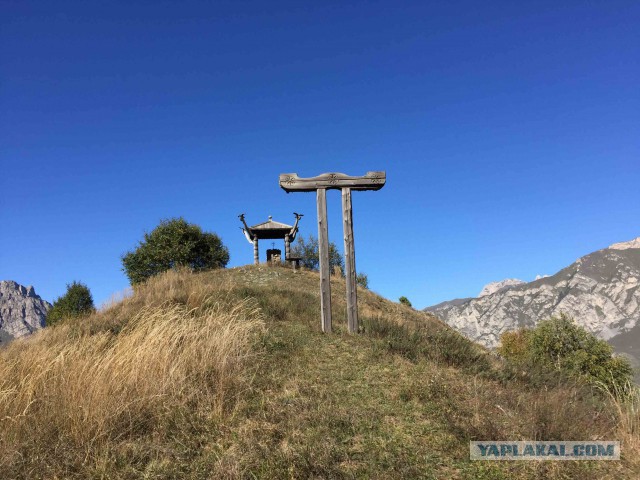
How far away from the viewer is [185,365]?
507 cm

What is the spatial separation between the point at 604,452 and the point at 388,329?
4.96 metres

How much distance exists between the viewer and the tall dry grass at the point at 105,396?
3.50 m

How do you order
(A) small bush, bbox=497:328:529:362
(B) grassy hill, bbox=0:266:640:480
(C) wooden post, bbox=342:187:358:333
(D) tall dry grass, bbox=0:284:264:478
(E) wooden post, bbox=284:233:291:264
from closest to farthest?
(B) grassy hill, bbox=0:266:640:480 < (D) tall dry grass, bbox=0:284:264:478 < (C) wooden post, bbox=342:187:358:333 < (E) wooden post, bbox=284:233:291:264 < (A) small bush, bbox=497:328:529:362

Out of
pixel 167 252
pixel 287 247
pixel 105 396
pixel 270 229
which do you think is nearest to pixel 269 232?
pixel 270 229

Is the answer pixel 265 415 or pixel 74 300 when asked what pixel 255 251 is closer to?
pixel 74 300

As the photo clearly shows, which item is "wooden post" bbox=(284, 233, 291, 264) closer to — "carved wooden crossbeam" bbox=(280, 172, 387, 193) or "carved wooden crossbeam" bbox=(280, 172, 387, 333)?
"carved wooden crossbeam" bbox=(280, 172, 387, 333)

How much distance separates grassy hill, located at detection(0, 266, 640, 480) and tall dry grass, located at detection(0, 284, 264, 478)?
0.05 ft

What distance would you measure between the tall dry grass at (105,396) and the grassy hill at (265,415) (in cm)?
2

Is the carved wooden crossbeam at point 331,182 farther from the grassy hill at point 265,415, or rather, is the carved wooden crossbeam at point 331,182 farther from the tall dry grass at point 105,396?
the tall dry grass at point 105,396

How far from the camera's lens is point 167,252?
3023 cm

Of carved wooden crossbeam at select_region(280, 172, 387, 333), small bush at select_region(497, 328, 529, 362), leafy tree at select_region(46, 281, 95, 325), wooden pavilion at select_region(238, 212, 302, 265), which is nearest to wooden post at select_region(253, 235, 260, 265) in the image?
wooden pavilion at select_region(238, 212, 302, 265)

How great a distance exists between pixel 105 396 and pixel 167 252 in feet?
92.1

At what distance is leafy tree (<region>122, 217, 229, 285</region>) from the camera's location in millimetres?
30266

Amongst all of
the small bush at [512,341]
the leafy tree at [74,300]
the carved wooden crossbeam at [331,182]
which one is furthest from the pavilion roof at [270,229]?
the small bush at [512,341]
